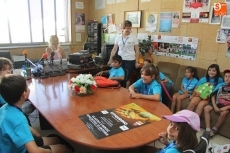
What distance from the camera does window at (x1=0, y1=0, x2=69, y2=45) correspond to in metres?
4.30

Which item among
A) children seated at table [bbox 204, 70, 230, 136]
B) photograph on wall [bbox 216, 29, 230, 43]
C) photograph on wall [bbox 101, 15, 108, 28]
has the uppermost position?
photograph on wall [bbox 101, 15, 108, 28]

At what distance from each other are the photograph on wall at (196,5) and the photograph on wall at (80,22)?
3039 mm

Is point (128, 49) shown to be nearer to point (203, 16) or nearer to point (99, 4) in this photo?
point (203, 16)

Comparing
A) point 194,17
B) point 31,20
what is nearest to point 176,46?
point 194,17

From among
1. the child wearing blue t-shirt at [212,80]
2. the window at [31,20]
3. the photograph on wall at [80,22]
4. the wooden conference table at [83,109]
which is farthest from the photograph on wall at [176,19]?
the window at [31,20]

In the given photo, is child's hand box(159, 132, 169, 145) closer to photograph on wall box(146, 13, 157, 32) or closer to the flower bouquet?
the flower bouquet

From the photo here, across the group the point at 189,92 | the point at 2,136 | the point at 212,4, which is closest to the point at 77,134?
the point at 2,136

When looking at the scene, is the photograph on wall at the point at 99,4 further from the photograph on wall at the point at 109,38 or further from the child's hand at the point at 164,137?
the child's hand at the point at 164,137

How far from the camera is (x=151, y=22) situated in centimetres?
395

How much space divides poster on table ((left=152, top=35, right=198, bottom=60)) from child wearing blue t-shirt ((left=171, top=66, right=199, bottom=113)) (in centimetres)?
42

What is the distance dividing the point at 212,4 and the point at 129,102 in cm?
227

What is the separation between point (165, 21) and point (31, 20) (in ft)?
10.3

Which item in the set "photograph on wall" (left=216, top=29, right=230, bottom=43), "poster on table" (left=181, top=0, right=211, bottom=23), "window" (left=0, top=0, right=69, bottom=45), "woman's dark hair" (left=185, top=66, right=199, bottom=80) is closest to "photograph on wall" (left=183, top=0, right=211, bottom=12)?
"poster on table" (left=181, top=0, right=211, bottom=23)

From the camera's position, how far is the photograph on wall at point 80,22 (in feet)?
17.6
